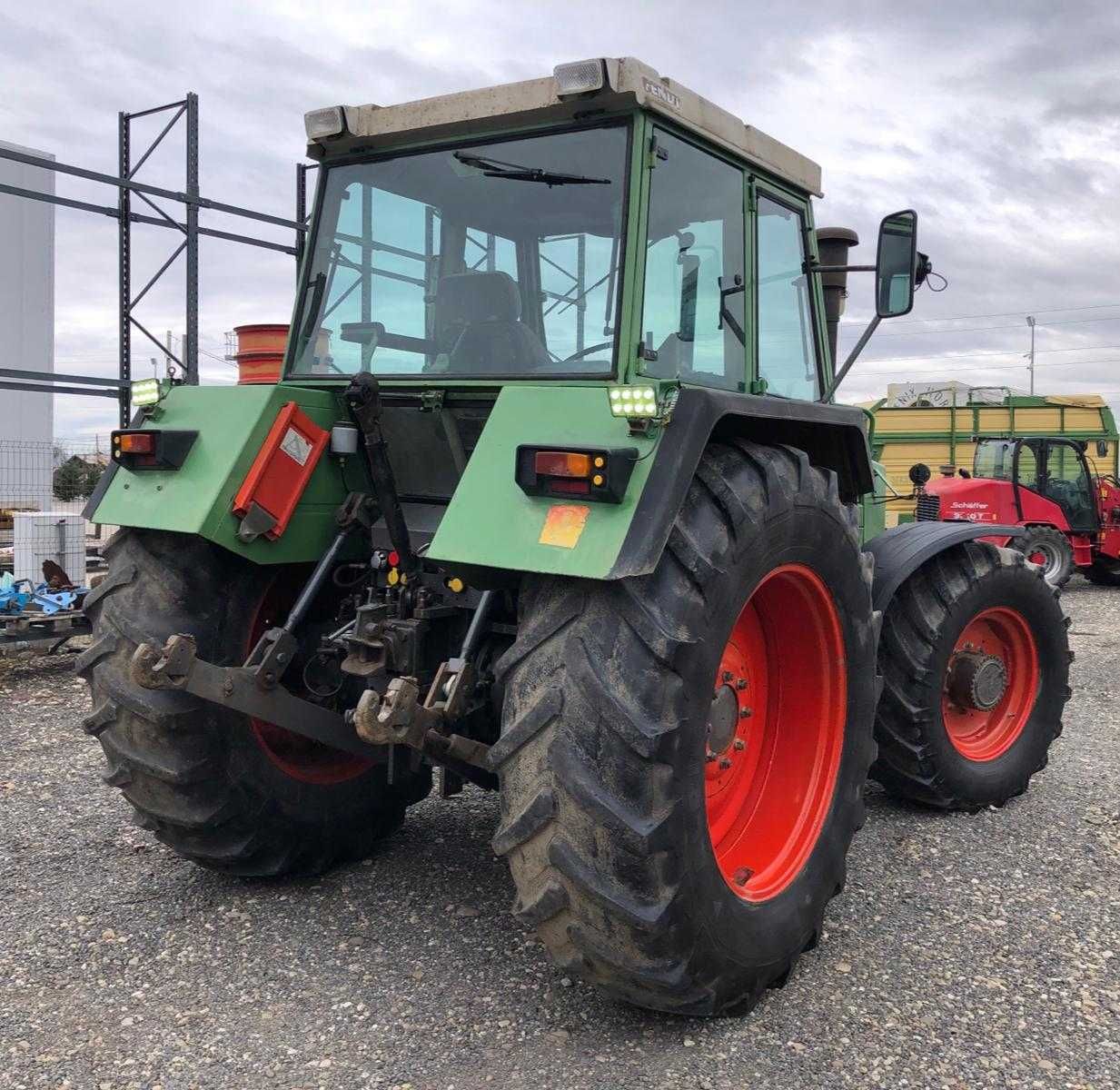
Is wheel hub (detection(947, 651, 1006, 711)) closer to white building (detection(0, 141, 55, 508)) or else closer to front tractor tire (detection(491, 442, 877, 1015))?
front tractor tire (detection(491, 442, 877, 1015))

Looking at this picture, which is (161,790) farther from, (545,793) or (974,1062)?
(974,1062)

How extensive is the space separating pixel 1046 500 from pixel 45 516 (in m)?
11.2

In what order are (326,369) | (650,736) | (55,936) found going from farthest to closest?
(326,369), (55,936), (650,736)

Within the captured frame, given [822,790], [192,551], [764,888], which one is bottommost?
[764,888]

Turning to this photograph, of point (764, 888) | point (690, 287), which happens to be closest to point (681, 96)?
point (690, 287)

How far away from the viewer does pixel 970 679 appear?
4434 mm

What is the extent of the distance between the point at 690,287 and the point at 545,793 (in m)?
1.62

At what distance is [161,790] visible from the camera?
3.20m

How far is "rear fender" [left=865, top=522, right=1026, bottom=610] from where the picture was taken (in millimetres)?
4176

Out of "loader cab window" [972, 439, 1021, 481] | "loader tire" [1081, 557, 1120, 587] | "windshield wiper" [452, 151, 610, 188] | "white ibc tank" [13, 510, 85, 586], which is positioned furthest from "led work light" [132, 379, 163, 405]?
"loader tire" [1081, 557, 1120, 587]

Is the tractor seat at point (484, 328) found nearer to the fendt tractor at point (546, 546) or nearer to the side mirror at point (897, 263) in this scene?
the fendt tractor at point (546, 546)

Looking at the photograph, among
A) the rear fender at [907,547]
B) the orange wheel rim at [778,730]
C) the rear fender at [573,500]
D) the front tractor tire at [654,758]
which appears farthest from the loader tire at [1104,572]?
the rear fender at [573,500]

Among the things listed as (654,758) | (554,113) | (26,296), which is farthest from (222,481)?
(26,296)

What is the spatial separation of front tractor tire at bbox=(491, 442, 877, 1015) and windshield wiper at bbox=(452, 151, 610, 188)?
0.88m
